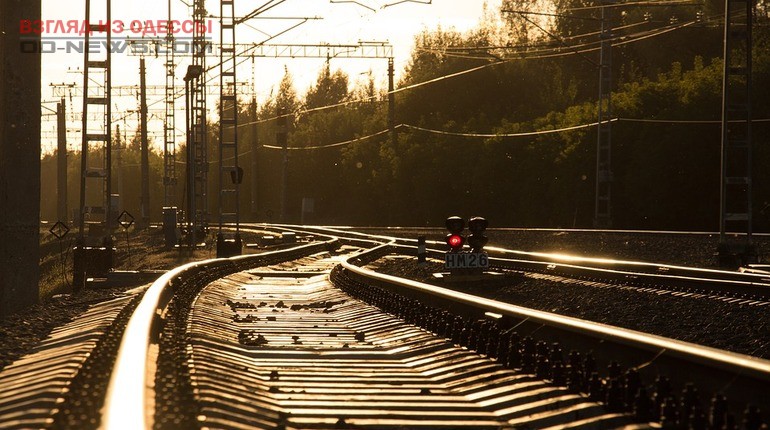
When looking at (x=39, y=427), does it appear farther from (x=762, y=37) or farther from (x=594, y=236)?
(x=762, y=37)

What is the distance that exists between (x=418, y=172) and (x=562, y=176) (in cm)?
1750

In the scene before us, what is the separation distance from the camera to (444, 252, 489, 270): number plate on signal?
16922mm

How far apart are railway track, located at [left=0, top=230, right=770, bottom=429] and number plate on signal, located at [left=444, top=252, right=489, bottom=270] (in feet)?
20.0

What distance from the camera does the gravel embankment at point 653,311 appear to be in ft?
32.2

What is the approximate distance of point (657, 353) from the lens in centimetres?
560

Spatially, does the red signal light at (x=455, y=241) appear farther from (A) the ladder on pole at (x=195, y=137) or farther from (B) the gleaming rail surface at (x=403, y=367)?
(A) the ladder on pole at (x=195, y=137)

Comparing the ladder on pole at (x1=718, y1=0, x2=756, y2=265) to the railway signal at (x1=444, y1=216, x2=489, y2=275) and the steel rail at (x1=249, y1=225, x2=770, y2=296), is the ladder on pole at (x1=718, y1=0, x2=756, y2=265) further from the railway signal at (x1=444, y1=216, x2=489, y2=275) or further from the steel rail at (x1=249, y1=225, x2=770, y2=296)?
the railway signal at (x1=444, y1=216, x2=489, y2=275)

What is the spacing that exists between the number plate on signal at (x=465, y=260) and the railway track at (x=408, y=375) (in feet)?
20.0

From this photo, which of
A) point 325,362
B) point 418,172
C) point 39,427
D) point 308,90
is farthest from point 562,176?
point 308,90

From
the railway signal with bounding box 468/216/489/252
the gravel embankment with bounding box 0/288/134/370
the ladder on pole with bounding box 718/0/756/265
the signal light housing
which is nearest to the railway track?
the gravel embankment with bounding box 0/288/134/370

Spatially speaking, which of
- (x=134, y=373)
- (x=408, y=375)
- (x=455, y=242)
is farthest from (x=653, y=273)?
(x=134, y=373)

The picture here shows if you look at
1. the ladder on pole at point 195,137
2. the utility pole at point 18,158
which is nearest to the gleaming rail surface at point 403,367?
the utility pole at point 18,158

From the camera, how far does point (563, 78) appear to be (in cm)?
9194

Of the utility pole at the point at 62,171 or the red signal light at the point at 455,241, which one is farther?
the utility pole at the point at 62,171
